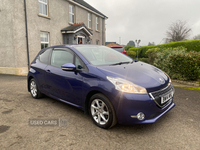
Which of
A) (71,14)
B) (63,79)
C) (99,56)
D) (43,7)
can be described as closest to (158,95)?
(99,56)

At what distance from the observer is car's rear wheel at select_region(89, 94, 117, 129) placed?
279cm

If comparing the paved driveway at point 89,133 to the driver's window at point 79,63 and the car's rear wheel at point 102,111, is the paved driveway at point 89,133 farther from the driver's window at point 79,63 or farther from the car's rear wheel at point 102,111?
the driver's window at point 79,63

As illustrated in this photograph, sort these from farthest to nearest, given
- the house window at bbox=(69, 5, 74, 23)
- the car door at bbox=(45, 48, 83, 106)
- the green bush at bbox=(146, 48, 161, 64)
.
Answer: the house window at bbox=(69, 5, 74, 23), the green bush at bbox=(146, 48, 161, 64), the car door at bbox=(45, 48, 83, 106)

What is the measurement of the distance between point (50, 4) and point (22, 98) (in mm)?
10394

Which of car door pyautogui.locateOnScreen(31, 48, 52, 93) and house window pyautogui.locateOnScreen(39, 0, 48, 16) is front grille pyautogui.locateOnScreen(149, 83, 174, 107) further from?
house window pyautogui.locateOnScreen(39, 0, 48, 16)

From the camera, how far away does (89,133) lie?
2.84 meters

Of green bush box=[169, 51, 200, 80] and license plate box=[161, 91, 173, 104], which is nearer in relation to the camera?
license plate box=[161, 91, 173, 104]

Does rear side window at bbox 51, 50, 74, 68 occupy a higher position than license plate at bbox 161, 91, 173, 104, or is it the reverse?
rear side window at bbox 51, 50, 74, 68

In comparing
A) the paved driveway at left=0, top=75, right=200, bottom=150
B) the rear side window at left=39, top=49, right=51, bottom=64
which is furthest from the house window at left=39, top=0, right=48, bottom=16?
the paved driveway at left=0, top=75, right=200, bottom=150

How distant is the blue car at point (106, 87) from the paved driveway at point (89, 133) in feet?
0.90

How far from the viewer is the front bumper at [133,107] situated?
2615 millimetres

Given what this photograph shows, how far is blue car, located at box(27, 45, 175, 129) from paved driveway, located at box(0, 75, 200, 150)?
0.90 feet

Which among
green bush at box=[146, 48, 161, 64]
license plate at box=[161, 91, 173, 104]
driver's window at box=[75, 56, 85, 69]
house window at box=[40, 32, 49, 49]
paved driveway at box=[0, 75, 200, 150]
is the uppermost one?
house window at box=[40, 32, 49, 49]

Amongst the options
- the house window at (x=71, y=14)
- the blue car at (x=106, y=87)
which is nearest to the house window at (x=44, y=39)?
the house window at (x=71, y=14)
